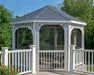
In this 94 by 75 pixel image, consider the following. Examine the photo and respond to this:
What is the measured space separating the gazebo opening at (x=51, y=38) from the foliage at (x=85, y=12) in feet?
8.90

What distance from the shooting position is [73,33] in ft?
26.2

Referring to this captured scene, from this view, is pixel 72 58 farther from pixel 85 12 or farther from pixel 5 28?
pixel 5 28

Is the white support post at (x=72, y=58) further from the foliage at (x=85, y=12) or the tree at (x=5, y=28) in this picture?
the tree at (x=5, y=28)

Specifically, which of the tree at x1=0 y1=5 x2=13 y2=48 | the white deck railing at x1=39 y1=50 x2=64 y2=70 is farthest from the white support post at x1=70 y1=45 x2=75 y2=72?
the tree at x1=0 y1=5 x2=13 y2=48

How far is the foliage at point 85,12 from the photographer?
1051cm

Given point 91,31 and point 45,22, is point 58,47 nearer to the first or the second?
point 45,22

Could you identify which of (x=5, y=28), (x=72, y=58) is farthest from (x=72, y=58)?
(x=5, y=28)

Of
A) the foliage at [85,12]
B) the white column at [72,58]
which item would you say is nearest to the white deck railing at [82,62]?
the white column at [72,58]

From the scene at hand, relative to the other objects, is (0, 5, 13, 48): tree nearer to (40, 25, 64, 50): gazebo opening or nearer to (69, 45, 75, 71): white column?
(40, 25, 64, 50): gazebo opening

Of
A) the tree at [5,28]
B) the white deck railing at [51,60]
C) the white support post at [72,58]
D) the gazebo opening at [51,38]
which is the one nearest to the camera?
the white support post at [72,58]

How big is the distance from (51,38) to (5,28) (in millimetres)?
5305

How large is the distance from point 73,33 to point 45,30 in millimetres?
1899

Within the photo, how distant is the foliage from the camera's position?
10508 millimetres

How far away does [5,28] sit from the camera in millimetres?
12086
